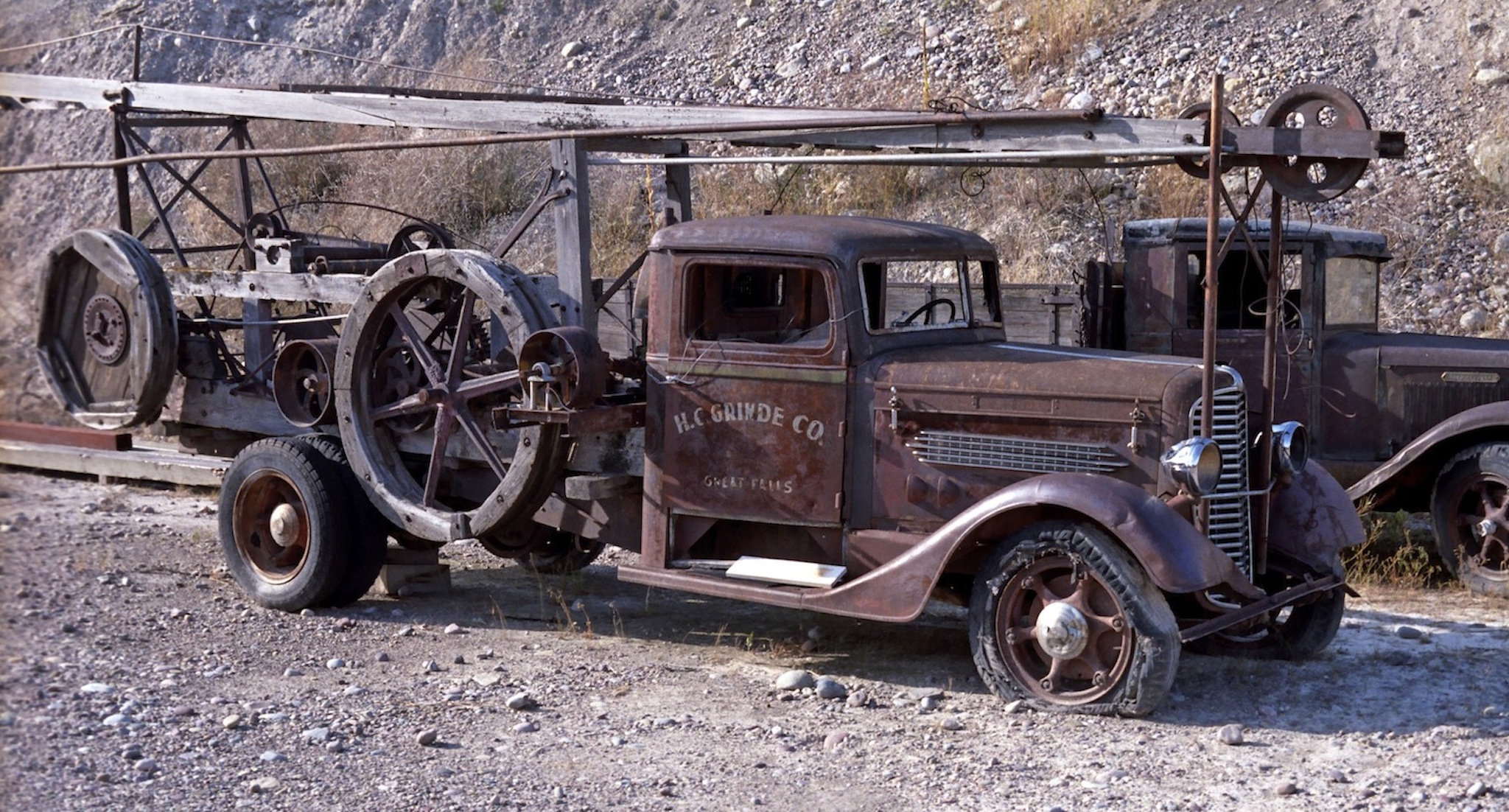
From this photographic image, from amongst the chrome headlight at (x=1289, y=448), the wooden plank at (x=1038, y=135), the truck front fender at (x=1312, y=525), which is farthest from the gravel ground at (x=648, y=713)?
the wooden plank at (x=1038, y=135)

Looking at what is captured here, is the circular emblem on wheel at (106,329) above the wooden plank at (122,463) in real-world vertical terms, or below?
above

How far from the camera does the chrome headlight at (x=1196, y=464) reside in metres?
5.71

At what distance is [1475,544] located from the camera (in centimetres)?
851

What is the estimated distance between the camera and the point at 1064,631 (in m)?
5.81

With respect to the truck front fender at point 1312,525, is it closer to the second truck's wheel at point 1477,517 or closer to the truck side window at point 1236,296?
the second truck's wheel at point 1477,517

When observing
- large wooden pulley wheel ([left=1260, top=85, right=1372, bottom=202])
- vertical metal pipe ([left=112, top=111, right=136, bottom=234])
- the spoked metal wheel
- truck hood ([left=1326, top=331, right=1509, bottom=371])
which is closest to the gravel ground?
the spoked metal wheel

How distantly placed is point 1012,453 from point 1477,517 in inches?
149

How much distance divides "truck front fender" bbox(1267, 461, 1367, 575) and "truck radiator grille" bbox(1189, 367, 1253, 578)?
332 mm

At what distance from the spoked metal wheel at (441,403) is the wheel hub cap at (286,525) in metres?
0.43

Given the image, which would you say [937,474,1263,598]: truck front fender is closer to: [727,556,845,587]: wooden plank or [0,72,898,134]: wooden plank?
[727,556,845,587]: wooden plank

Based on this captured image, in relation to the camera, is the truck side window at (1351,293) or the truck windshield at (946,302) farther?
the truck side window at (1351,293)

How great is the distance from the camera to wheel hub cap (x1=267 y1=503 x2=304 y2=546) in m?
7.61

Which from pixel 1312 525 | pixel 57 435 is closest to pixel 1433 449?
pixel 1312 525

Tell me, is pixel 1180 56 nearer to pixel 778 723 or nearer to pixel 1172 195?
pixel 1172 195
